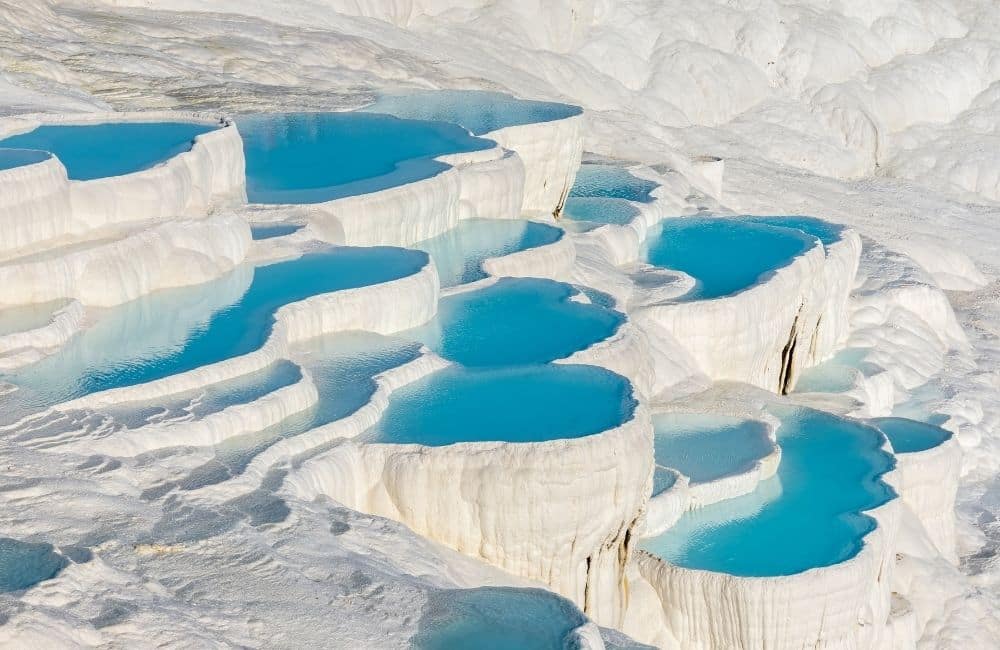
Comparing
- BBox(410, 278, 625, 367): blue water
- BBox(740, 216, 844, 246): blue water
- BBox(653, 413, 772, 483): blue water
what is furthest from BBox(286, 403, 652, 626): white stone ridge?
BBox(740, 216, 844, 246): blue water

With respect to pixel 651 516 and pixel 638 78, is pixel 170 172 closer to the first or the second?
pixel 651 516

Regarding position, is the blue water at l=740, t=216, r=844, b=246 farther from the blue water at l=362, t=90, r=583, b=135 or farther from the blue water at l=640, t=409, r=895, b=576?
the blue water at l=640, t=409, r=895, b=576

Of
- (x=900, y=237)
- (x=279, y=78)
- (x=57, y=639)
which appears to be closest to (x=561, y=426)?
(x=57, y=639)

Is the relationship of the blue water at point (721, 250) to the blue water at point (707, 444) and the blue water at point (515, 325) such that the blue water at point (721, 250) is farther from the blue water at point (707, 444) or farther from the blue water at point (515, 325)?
the blue water at point (515, 325)

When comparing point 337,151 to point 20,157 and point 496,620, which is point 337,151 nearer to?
point 20,157

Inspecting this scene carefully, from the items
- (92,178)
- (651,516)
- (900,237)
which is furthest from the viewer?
(900,237)
